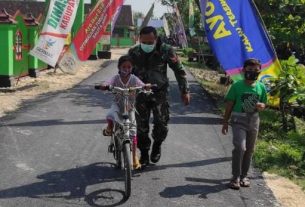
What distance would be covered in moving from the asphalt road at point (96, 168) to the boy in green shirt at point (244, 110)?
392 mm

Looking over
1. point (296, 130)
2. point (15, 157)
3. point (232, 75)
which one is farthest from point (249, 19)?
point (15, 157)

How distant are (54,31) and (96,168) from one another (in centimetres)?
922

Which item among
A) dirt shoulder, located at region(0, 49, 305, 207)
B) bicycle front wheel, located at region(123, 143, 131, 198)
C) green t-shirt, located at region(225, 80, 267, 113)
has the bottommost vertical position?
dirt shoulder, located at region(0, 49, 305, 207)

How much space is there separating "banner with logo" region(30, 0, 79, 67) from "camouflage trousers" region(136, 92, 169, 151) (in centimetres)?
881

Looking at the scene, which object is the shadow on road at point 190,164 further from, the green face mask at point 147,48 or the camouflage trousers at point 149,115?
the green face mask at point 147,48

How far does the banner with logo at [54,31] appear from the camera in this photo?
47.3 ft

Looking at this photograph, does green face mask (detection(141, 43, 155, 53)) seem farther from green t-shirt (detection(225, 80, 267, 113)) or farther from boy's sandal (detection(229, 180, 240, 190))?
boy's sandal (detection(229, 180, 240, 190))

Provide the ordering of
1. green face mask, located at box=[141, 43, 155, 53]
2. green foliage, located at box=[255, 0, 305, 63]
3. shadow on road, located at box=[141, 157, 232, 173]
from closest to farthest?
green face mask, located at box=[141, 43, 155, 53]
shadow on road, located at box=[141, 157, 232, 173]
green foliage, located at box=[255, 0, 305, 63]

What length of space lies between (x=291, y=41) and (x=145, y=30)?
7424mm

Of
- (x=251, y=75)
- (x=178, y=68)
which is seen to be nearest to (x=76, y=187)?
(x=178, y=68)

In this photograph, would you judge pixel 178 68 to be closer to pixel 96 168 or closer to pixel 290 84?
pixel 96 168

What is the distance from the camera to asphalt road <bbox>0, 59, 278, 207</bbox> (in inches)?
207

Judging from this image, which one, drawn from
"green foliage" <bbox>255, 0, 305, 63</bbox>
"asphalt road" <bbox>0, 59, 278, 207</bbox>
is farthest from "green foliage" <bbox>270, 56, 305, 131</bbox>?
"green foliage" <bbox>255, 0, 305, 63</bbox>

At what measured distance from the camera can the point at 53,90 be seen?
49.0 feet
